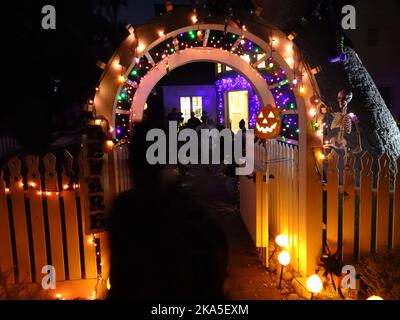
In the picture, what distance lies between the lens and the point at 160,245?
2.23 metres

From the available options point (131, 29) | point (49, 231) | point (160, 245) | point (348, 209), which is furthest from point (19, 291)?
point (348, 209)

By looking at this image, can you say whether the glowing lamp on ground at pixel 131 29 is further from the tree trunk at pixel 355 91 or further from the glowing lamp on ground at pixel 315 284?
the glowing lamp on ground at pixel 315 284

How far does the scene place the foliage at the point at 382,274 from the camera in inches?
145

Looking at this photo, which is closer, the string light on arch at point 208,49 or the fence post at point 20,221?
the fence post at point 20,221

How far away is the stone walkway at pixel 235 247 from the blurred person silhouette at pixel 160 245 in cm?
57

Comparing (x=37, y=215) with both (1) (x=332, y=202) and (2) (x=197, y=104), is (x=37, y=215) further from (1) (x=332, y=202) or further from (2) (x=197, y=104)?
(2) (x=197, y=104)

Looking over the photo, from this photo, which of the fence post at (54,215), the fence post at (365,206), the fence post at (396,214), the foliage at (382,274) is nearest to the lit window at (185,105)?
the fence post at (54,215)

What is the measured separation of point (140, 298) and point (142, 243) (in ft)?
1.23

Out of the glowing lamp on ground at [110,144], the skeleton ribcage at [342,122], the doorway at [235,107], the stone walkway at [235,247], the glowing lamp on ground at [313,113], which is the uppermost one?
the doorway at [235,107]

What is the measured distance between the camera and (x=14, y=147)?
51.2 ft

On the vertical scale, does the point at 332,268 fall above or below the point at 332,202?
below

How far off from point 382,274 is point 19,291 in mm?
4121
